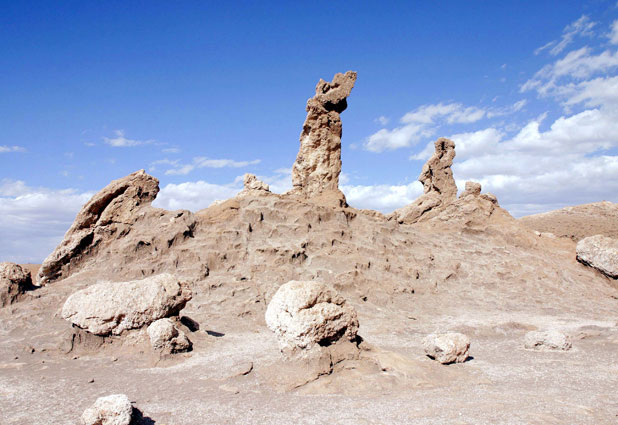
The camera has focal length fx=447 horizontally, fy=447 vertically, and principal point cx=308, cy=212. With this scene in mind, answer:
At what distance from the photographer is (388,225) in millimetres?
22094

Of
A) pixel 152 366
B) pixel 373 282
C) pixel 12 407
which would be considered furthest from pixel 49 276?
pixel 373 282

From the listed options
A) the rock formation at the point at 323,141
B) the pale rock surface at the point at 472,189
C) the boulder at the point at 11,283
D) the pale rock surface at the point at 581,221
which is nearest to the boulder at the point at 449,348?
the rock formation at the point at 323,141

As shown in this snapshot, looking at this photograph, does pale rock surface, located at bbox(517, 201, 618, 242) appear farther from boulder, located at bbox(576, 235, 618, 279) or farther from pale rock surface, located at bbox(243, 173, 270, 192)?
pale rock surface, located at bbox(243, 173, 270, 192)

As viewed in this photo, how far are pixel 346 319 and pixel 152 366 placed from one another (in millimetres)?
4565

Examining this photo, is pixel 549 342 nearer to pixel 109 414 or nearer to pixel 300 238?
pixel 109 414

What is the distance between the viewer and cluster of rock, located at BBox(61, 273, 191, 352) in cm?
1062

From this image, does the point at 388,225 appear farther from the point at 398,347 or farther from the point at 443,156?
the point at 398,347

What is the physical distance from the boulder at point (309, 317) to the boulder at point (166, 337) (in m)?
2.98

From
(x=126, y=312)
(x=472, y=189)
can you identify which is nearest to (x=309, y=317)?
(x=126, y=312)

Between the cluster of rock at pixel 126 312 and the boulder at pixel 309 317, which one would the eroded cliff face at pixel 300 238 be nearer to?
the cluster of rock at pixel 126 312

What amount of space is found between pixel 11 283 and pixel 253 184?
10874 mm

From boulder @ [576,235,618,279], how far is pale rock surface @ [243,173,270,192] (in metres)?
15.5

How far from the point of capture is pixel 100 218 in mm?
18875

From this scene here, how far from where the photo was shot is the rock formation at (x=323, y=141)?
22609 mm
